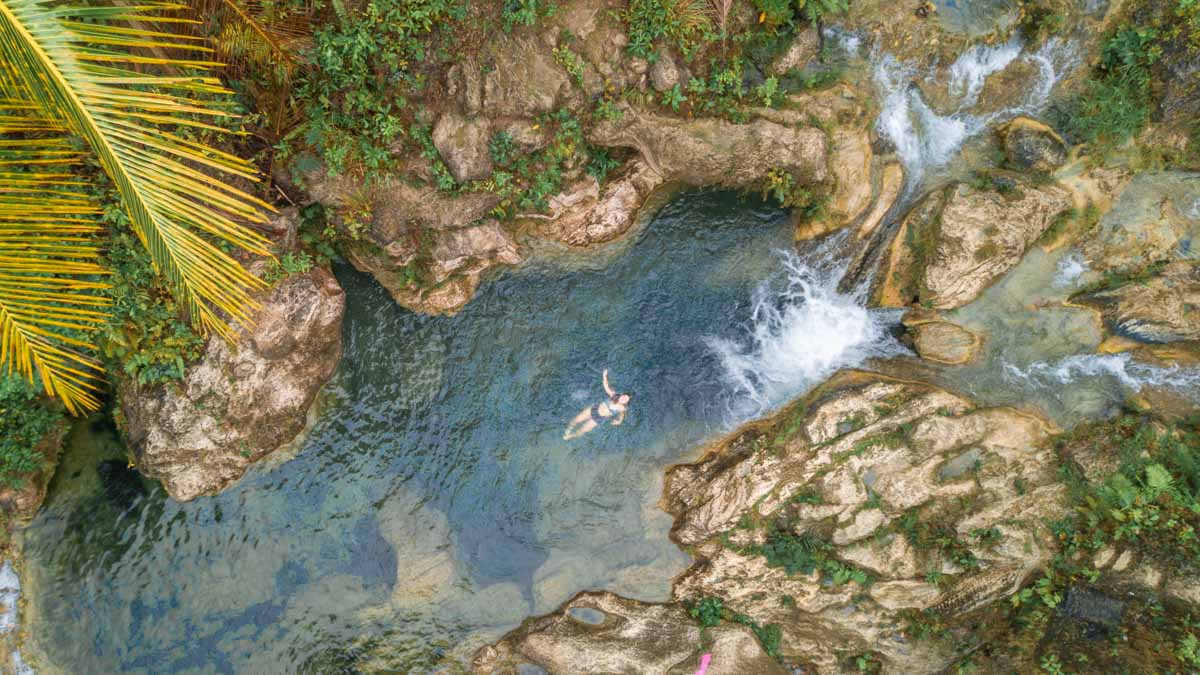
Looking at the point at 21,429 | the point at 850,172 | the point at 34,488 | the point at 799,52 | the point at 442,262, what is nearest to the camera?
the point at 21,429

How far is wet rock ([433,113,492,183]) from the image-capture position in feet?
33.2

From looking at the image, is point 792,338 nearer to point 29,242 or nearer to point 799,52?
point 799,52

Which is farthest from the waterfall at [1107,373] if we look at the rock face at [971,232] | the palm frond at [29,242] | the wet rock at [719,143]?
the palm frond at [29,242]

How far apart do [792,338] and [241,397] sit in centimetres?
1047

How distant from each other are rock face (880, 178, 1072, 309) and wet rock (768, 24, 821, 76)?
11.2 ft

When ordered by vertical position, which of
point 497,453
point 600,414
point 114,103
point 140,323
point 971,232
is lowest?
point 497,453

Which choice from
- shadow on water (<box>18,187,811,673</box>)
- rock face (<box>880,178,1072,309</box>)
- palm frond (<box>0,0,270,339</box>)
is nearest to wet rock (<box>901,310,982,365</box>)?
rock face (<box>880,178,1072,309</box>)

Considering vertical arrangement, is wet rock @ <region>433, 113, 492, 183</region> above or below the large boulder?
above

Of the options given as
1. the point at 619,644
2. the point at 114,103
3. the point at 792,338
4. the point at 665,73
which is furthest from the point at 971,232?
the point at 114,103

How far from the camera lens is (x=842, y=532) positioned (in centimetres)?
1103

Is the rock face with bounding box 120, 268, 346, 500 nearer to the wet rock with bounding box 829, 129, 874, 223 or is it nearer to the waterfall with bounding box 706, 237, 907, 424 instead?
the waterfall with bounding box 706, 237, 907, 424

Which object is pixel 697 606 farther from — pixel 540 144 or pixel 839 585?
pixel 540 144

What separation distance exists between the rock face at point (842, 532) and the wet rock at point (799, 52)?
5876mm

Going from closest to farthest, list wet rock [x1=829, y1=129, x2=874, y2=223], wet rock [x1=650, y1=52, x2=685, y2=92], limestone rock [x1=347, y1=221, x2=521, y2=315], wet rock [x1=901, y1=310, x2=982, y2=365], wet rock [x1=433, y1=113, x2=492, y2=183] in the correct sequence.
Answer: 1. wet rock [x1=433, y1=113, x2=492, y2=183]
2. wet rock [x1=650, y1=52, x2=685, y2=92]
3. wet rock [x1=829, y1=129, x2=874, y2=223]
4. wet rock [x1=901, y1=310, x2=982, y2=365]
5. limestone rock [x1=347, y1=221, x2=521, y2=315]
